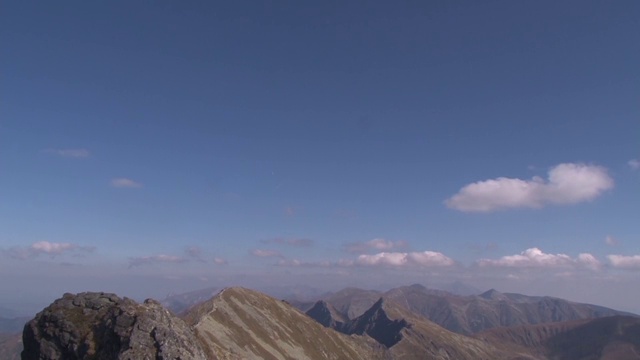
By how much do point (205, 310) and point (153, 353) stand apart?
108093 mm

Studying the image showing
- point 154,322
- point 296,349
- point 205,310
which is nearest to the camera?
point 154,322

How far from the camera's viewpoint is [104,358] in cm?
6925

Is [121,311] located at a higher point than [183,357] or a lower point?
higher

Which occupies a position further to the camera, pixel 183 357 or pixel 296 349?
pixel 296 349

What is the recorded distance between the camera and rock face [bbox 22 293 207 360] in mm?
70062

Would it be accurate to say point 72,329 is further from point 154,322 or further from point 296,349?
point 296,349

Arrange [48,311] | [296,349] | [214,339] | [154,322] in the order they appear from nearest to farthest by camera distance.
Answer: [154,322]
[48,311]
[214,339]
[296,349]

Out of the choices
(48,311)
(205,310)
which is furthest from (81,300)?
(205,310)

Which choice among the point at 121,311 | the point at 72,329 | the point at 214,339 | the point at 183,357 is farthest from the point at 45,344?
the point at 214,339

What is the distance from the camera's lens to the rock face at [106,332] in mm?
70062

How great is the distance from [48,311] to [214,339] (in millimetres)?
72539

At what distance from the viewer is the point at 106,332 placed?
240ft

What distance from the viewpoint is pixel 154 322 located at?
74.9 m

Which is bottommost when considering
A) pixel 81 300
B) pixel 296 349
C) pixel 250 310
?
pixel 296 349
